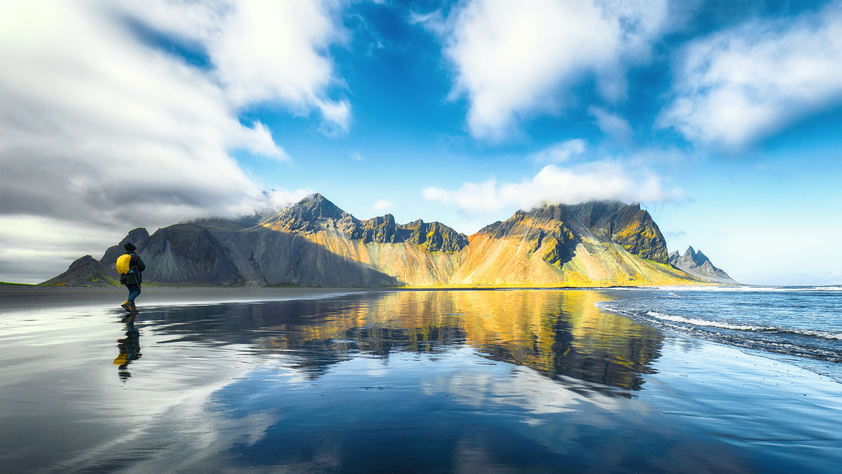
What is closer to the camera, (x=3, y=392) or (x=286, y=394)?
(x=3, y=392)

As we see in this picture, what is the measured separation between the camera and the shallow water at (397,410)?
15.8 feet

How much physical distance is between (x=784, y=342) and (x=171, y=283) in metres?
234

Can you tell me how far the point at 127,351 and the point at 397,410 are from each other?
1008 centimetres

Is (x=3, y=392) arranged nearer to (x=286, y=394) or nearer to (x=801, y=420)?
(x=286, y=394)

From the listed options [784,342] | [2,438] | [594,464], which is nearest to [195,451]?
[2,438]

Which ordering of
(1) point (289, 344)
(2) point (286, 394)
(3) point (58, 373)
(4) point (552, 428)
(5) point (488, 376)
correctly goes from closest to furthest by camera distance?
(4) point (552, 428), (2) point (286, 394), (3) point (58, 373), (5) point (488, 376), (1) point (289, 344)

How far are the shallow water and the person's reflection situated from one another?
67 mm

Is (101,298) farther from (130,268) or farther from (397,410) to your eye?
(397,410)

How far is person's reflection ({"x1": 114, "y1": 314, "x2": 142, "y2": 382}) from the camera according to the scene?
8.91m

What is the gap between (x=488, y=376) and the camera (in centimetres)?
994

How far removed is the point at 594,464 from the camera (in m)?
4.79

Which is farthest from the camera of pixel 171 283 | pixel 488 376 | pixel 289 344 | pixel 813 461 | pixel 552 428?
pixel 171 283

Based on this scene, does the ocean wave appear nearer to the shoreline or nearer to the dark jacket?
the dark jacket

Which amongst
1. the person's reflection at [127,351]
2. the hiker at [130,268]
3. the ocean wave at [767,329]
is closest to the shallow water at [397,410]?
the person's reflection at [127,351]
